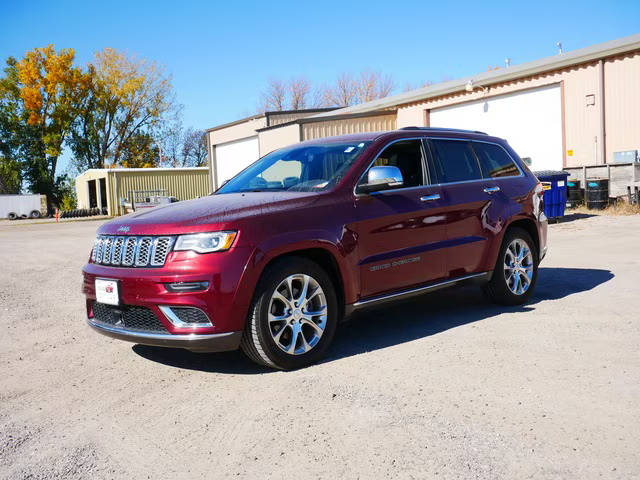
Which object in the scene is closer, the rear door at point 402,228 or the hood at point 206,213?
the hood at point 206,213

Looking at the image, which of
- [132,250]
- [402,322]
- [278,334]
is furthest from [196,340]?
[402,322]

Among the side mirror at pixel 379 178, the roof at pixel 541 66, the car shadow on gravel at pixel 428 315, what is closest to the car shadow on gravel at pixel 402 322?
the car shadow on gravel at pixel 428 315

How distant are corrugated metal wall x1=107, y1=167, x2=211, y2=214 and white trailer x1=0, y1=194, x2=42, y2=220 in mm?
8642

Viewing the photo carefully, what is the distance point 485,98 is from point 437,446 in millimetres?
21506

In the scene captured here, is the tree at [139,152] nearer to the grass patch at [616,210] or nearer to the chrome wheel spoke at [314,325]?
the grass patch at [616,210]

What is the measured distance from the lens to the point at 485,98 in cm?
2311

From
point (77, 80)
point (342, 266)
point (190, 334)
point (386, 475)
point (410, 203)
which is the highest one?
point (77, 80)

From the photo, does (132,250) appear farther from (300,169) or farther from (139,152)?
(139,152)

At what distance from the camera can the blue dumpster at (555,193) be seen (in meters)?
16.6

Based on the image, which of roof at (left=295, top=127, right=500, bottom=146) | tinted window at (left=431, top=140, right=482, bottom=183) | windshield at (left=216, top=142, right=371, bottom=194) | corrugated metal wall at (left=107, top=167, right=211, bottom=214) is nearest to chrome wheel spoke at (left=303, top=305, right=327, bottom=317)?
windshield at (left=216, top=142, right=371, bottom=194)

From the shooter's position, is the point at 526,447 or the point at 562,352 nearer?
the point at 526,447

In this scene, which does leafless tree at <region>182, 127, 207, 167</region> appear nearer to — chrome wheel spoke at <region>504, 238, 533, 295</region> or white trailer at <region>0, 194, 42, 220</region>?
white trailer at <region>0, 194, 42, 220</region>

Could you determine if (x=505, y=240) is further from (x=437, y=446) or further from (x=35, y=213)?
(x=35, y=213)

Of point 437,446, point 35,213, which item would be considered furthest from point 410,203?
point 35,213
